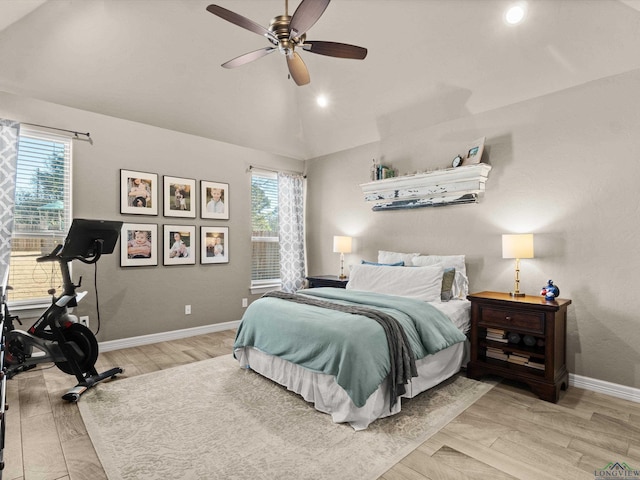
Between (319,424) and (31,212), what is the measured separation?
3.56 metres

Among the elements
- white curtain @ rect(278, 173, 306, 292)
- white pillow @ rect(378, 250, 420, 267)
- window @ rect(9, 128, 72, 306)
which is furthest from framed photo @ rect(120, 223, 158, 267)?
white pillow @ rect(378, 250, 420, 267)

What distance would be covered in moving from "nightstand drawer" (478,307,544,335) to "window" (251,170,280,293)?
328 cm

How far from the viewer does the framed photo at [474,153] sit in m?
3.69

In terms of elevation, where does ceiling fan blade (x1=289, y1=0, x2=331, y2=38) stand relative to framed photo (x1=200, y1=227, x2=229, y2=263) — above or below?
above

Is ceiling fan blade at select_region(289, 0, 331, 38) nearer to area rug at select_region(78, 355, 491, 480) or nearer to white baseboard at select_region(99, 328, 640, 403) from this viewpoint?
area rug at select_region(78, 355, 491, 480)

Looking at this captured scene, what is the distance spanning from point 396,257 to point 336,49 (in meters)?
2.50

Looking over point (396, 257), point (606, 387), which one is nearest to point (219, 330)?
point (396, 257)

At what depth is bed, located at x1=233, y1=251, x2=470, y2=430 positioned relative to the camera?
2.35 metres

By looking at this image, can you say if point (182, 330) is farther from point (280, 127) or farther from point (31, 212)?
point (280, 127)

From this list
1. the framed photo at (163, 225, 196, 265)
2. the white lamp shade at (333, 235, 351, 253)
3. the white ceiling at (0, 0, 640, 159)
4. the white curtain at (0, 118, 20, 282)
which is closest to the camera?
the white ceiling at (0, 0, 640, 159)

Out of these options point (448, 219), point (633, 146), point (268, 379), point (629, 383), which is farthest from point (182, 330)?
point (633, 146)

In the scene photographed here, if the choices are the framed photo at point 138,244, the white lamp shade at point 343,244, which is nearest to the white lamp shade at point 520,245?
the white lamp shade at point 343,244

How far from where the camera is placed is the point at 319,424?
2385 millimetres

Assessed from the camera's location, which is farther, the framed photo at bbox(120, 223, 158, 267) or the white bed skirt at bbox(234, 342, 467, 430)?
the framed photo at bbox(120, 223, 158, 267)
